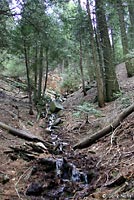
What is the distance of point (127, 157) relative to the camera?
694 cm

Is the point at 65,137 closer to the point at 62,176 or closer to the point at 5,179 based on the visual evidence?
the point at 62,176

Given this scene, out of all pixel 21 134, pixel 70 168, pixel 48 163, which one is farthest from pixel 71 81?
pixel 70 168

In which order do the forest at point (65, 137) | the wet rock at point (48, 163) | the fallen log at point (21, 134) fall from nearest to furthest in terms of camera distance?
the forest at point (65, 137), the wet rock at point (48, 163), the fallen log at point (21, 134)

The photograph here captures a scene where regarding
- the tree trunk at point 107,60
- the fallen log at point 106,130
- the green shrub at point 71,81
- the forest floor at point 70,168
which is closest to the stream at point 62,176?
the forest floor at point 70,168

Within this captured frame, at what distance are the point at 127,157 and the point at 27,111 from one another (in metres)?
9.91

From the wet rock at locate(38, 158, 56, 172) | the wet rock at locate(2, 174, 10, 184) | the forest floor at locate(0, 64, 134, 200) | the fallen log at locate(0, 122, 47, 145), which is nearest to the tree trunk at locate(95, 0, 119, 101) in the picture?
the forest floor at locate(0, 64, 134, 200)

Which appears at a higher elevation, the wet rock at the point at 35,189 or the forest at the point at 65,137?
the forest at the point at 65,137

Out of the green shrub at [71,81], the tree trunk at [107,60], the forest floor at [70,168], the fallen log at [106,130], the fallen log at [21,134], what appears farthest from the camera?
the green shrub at [71,81]

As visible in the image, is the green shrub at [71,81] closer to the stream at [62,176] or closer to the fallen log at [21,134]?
the fallen log at [21,134]

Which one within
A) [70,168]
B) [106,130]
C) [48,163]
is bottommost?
[70,168]

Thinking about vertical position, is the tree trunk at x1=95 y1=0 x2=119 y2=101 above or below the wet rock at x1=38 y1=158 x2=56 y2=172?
above

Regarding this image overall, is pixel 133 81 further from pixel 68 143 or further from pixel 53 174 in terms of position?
pixel 53 174

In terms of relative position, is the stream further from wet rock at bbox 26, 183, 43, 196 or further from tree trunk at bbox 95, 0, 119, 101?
tree trunk at bbox 95, 0, 119, 101

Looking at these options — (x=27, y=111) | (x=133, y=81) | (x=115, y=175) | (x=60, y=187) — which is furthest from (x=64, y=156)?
(x=133, y=81)
